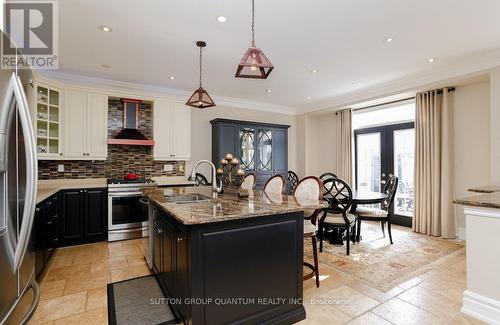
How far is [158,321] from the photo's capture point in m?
2.03

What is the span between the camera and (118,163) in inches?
185

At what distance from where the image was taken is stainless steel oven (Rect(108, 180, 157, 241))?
13.1ft

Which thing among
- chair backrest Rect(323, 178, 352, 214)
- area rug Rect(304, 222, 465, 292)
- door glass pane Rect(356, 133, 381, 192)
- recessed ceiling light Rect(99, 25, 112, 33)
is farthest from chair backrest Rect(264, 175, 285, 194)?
door glass pane Rect(356, 133, 381, 192)

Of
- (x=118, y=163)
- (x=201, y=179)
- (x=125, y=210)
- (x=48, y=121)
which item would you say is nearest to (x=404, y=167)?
(x=201, y=179)

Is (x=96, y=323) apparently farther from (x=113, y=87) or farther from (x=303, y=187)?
(x=113, y=87)

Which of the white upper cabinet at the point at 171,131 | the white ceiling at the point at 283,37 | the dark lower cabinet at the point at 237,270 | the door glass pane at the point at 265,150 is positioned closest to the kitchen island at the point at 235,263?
the dark lower cabinet at the point at 237,270

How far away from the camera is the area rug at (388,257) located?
2777mm

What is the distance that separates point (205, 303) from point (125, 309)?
40.5 inches

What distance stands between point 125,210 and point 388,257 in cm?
399

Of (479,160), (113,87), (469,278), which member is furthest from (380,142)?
(113,87)

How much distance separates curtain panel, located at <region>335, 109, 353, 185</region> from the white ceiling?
1.35 metres

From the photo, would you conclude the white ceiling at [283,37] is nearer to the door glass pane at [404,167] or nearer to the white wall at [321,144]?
the door glass pane at [404,167]

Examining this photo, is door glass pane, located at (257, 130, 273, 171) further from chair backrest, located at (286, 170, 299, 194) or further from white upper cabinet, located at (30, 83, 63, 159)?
white upper cabinet, located at (30, 83, 63, 159)

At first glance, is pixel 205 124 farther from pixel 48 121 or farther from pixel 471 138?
pixel 471 138
